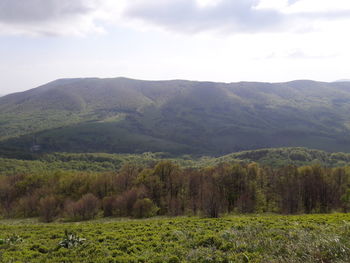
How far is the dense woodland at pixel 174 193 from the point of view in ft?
178

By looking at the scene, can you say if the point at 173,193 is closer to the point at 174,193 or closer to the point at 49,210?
the point at 174,193

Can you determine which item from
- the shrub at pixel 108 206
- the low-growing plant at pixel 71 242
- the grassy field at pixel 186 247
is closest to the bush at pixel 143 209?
the shrub at pixel 108 206

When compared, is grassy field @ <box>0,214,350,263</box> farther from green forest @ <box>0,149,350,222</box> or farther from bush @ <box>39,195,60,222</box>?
bush @ <box>39,195,60,222</box>

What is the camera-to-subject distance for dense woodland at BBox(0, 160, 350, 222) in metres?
54.3

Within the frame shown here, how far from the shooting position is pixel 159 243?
1689 centimetres

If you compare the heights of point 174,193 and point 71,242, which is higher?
point 71,242

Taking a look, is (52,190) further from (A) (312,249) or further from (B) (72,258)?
(A) (312,249)

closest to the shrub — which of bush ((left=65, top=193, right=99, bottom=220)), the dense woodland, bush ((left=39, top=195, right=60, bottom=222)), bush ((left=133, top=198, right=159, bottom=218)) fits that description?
the dense woodland

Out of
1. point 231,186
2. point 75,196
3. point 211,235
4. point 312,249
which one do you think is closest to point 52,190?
point 75,196

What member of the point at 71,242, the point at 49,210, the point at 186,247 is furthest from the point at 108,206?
the point at 186,247

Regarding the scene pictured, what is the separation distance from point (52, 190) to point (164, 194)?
33.7 metres

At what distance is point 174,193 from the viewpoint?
71188 mm

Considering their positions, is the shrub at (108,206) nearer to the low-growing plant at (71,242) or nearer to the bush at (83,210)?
the bush at (83,210)

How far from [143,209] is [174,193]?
19419 millimetres
